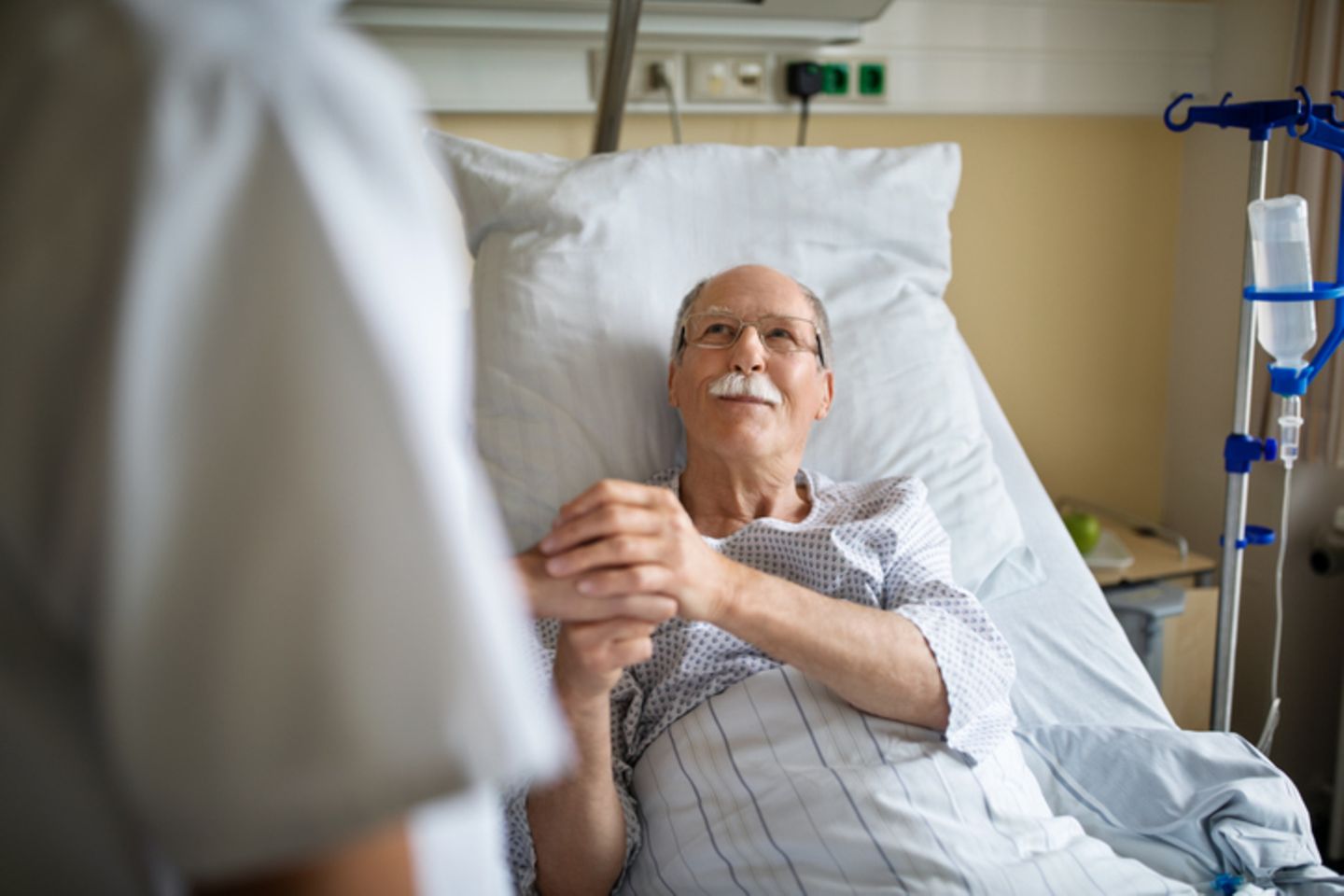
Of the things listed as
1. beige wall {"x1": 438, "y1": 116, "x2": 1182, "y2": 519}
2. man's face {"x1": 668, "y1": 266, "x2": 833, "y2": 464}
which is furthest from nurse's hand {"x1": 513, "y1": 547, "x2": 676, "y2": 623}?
beige wall {"x1": 438, "y1": 116, "x2": 1182, "y2": 519}

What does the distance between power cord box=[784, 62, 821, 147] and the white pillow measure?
375 millimetres

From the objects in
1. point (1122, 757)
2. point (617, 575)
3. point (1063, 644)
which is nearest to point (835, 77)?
point (1063, 644)

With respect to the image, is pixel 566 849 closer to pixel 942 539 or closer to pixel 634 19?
pixel 942 539

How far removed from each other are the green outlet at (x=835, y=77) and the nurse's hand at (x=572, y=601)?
1488 millimetres

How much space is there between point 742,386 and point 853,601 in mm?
320

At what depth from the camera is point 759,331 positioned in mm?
1450

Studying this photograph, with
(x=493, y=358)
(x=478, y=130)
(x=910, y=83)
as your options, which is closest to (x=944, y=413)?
(x=493, y=358)

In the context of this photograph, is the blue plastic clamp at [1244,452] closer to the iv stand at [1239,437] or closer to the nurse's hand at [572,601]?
the iv stand at [1239,437]

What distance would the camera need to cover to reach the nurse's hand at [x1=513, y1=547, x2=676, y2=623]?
3.06ft

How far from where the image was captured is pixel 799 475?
1545 millimetres

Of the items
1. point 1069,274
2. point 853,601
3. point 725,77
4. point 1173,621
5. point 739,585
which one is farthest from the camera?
point 1069,274

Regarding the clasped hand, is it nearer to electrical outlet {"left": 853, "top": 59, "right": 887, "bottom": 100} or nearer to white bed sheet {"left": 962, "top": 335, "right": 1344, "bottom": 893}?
white bed sheet {"left": 962, "top": 335, "right": 1344, "bottom": 893}

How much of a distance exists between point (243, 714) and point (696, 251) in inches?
53.5

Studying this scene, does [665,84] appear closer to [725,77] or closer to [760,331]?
[725,77]
